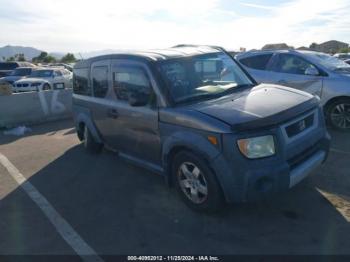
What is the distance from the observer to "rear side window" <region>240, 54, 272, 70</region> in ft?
26.4

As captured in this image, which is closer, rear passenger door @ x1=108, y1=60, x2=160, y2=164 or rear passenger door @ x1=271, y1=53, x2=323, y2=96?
rear passenger door @ x1=108, y1=60, x2=160, y2=164

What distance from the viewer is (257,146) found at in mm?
3541

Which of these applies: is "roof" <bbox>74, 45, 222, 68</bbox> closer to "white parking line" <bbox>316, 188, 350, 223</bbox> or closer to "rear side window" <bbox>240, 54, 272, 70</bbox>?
"white parking line" <bbox>316, 188, 350, 223</bbox>

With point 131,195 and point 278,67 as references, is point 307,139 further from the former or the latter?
point 278,67

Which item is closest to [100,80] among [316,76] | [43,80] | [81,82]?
[81,82]

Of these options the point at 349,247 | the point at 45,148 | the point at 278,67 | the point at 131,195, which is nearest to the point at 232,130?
the point at 349,247

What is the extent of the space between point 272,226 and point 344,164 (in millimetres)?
2277

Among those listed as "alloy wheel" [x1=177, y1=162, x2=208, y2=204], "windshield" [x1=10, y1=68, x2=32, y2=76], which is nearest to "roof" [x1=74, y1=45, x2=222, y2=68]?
"alloy wheel" [x1=177, y1=162, x2=208, y2=204]

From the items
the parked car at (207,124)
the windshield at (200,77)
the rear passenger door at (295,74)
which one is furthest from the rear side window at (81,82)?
the rear passenger door at (295,74)

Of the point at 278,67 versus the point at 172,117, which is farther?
the point at 278,67

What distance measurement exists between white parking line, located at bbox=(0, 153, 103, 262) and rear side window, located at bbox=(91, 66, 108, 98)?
6.06 feet

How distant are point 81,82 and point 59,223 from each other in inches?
123

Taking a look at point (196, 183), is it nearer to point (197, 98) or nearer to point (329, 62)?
point (197, 98)

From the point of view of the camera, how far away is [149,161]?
15.8ft
